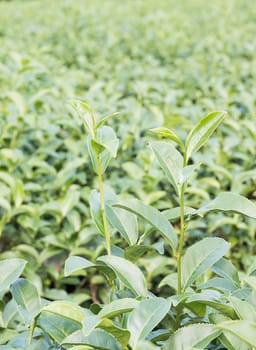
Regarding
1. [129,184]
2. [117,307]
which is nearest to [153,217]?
[117,307]

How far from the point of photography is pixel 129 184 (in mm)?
2238

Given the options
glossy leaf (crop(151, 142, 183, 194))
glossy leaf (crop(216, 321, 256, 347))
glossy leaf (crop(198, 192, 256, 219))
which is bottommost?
glossy leaf (crop(216, 321, 256, 347))

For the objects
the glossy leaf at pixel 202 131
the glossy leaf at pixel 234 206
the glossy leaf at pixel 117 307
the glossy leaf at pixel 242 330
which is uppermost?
the glossy leaf at pixel 202 131

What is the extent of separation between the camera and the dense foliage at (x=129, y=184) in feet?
3.75

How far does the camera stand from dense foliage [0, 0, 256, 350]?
1.14 meters

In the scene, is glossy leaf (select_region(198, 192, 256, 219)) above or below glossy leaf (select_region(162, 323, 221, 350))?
above

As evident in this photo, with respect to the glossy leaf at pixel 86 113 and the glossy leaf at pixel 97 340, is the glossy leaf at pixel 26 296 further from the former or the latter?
the glossy leaf at pixel 86 113

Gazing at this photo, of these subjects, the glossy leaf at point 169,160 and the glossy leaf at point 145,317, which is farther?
the glossy leaf at point 169,160

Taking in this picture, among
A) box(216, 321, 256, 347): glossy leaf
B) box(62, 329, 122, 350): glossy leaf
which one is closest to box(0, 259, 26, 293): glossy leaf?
box(62, 329, 122, 350): glossy leaf

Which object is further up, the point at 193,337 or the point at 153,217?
the point at 153,217

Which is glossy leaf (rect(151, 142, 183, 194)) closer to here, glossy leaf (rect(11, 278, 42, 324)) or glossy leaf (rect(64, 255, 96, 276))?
glossy leaf (rect(64, 255, 96, 276))

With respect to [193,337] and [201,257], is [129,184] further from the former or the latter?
[193,337]

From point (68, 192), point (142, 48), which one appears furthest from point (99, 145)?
point (142, 48)

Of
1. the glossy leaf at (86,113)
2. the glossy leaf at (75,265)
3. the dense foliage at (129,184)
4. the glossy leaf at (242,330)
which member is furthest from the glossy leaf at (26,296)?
the glossy leaf at (242,330)
